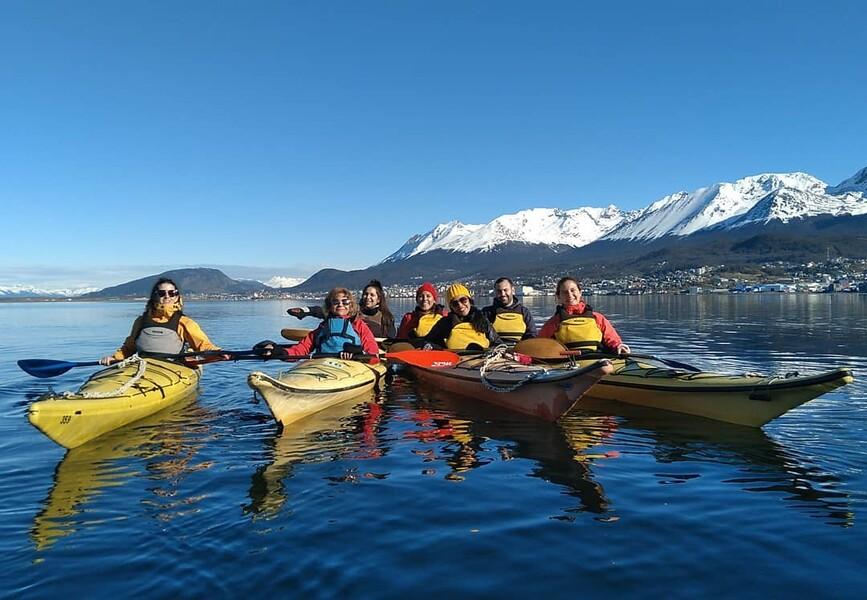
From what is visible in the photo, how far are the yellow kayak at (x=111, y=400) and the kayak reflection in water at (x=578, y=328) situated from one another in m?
7.65

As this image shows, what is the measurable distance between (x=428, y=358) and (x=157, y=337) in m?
5.49

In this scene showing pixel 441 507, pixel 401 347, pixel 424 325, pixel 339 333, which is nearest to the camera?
pixel 441 507

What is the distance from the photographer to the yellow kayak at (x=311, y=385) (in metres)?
9.09

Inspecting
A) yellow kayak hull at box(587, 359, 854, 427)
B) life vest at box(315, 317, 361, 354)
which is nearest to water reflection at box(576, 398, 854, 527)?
yellow kayak hull at box(587, 359, 854, 427)

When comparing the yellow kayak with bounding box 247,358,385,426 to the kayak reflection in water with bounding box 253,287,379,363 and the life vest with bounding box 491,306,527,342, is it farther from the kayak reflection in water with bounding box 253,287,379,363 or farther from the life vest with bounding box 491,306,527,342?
the life vest with bounding box 491,306,527,342

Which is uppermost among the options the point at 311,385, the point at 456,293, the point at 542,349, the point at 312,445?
the point at 456,293

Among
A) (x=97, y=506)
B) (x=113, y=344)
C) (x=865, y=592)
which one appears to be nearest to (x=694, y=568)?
(x=865, y=592)

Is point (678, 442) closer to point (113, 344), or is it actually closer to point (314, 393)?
point (314, 393)

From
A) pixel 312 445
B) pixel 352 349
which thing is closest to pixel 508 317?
pixel 352 349

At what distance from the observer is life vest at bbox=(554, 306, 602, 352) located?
478 inches

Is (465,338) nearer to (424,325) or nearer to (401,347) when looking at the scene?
(401,347)

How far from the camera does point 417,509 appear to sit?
619 cm

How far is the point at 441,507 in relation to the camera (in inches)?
246

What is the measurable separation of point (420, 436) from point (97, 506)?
4633mm
